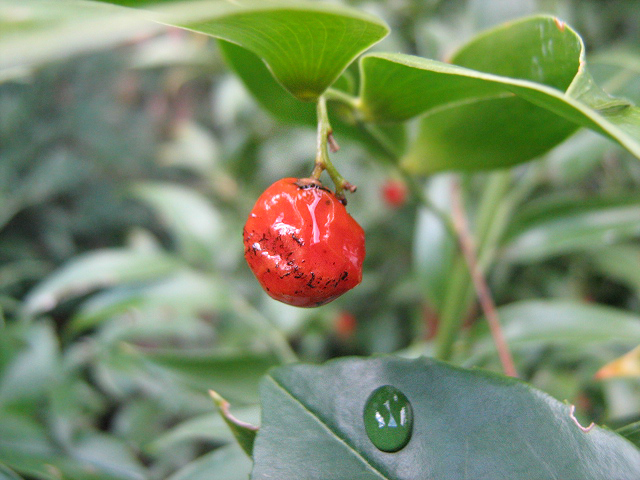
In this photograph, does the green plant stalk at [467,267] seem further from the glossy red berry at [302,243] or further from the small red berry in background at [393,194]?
the small red berry in background at [393,194]

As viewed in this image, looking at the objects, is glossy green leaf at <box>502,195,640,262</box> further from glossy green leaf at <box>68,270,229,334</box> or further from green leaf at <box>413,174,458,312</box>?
glossy green leaf at <box>68,270,229,334</box>

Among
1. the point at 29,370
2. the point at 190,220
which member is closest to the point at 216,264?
the point at 190,220

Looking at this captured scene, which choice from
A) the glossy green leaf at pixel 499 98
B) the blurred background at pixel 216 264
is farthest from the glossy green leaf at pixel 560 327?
the glossy green leaf at pixel 499 98

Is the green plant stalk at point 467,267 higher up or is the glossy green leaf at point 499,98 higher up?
the glossy green leaf at point 499,98

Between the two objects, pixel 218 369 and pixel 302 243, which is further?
pixel 218 369

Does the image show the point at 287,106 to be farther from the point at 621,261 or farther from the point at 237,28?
the point at 621,261

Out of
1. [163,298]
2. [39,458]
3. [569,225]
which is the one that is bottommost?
[39,458]

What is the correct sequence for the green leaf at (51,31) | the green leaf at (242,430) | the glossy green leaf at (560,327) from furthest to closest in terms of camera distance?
the glossy green leaf at (560,327), the green leaf at (242,430), the green leaf at (51,31)
